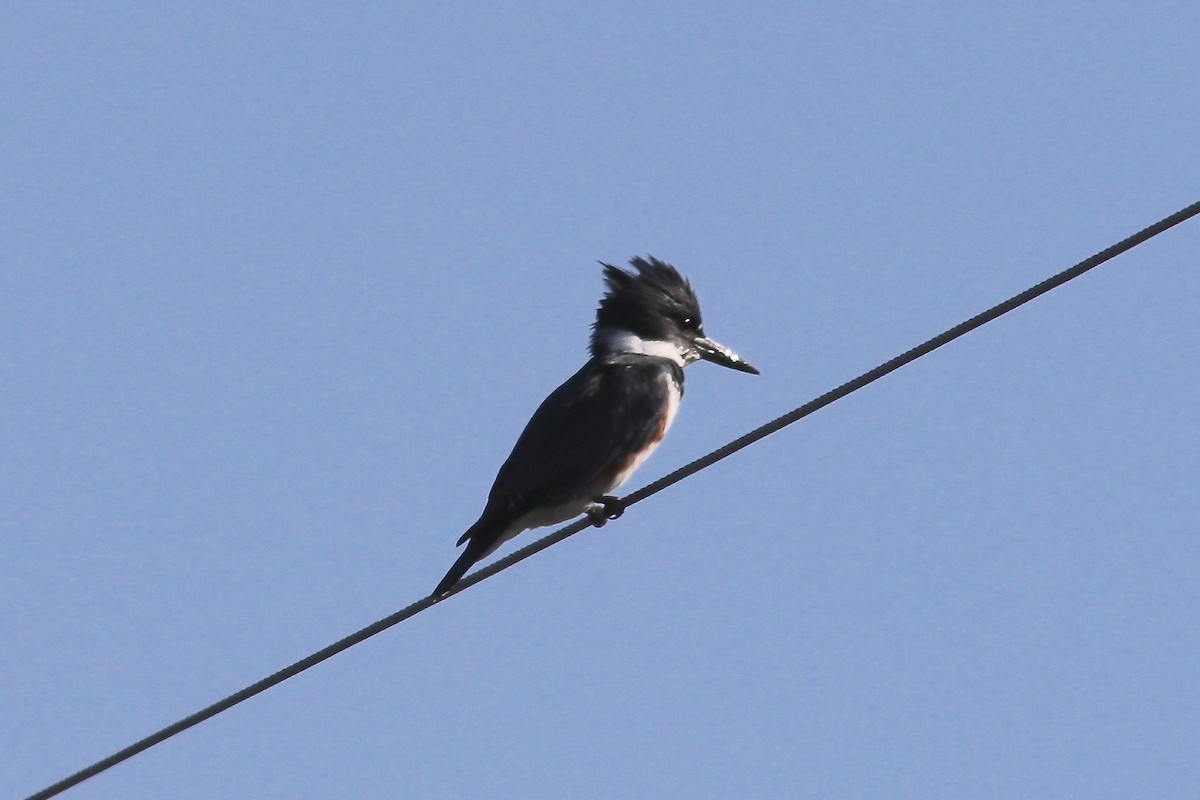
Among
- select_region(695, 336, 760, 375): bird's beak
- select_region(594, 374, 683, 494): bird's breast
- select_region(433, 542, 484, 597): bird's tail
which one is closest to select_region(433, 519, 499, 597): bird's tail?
select_region(433, 542, 484, 597): bird's tail

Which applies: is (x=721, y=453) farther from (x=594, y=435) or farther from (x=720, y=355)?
(x=720, y=355)

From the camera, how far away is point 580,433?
709 cm

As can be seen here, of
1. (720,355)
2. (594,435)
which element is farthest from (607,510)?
(720,355)

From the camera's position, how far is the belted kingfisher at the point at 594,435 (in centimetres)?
689

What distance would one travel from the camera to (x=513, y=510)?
6867mm

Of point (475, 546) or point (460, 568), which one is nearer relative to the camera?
point (460, 568)

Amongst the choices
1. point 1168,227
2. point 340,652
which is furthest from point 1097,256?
point 340,652

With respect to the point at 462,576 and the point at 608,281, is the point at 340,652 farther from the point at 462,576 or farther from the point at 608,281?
the point at 608,281

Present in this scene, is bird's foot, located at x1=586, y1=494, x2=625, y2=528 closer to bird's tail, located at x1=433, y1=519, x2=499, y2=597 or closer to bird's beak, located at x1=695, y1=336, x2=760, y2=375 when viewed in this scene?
bird's tail, located at x1=433, y1=519, x2=499, y2=597

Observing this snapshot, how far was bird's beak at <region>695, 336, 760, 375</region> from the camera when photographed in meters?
8.21

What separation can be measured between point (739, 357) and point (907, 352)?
11.5 ft

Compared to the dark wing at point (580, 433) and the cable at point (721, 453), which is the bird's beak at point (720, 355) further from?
the cable at point (721, 453)

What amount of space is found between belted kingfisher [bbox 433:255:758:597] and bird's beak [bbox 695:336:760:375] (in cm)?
13

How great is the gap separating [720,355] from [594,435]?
1.35 metres
